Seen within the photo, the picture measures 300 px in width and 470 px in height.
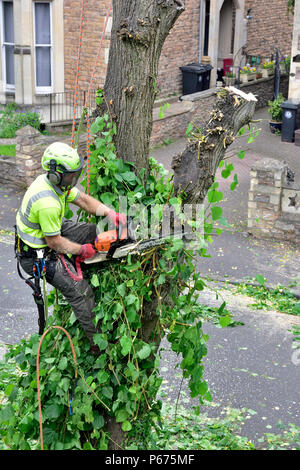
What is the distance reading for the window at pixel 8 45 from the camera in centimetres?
1806

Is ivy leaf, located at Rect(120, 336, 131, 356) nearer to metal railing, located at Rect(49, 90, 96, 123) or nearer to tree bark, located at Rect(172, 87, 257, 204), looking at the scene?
tree bark, located at Rect(172, 87, 257, 204)

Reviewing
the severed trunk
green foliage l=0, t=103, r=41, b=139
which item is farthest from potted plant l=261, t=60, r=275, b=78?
the severed trunk

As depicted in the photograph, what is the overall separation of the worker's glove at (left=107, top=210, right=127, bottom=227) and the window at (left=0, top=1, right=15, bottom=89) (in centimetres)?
1403

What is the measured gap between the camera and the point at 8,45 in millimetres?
18203

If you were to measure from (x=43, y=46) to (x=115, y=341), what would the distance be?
559 inches

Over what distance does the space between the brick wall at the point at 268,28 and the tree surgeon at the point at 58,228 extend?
21.5 metres

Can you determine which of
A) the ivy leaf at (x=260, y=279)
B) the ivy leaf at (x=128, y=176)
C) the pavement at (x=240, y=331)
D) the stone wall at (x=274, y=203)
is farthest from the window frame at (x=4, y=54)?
the ivy leaf at (x=128, y=176)

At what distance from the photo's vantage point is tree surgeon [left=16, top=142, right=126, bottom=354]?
16.7ft

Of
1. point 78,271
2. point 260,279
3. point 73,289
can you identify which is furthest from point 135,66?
point 260,279

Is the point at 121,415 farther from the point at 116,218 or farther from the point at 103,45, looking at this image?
the point at 103,45

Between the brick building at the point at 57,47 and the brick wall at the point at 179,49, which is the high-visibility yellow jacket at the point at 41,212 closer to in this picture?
the brick building at the point at 57,47

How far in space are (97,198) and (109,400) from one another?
1.51 meters

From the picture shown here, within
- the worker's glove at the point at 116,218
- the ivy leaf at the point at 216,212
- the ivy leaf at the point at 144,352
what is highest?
the ivy leaf at the point at 216,212

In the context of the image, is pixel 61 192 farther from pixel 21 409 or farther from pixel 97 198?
pixel 21 409
